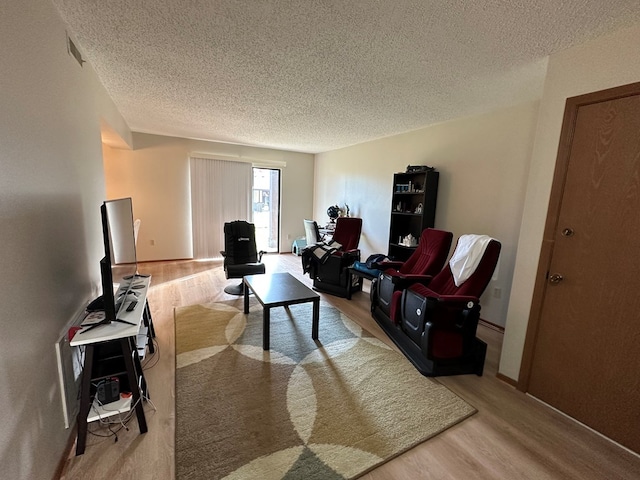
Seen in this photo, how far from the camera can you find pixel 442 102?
2.89 m

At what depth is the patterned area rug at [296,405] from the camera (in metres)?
1.45

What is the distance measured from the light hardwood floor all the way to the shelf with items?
2124 mm

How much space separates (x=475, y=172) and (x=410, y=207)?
103 cm

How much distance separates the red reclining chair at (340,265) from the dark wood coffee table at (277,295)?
2.83 ft

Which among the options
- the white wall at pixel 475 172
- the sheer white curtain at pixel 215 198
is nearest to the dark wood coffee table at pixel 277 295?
the white wall at pixel 475 172

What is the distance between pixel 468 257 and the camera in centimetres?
242

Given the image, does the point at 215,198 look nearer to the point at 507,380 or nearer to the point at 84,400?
the point at 84,400

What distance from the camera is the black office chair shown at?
12.5ft

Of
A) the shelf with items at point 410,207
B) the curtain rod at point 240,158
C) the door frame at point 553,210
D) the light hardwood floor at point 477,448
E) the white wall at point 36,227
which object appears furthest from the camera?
the curtain rod at point 240,158

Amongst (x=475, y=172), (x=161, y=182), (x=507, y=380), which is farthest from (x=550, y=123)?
(x=161, y=182)


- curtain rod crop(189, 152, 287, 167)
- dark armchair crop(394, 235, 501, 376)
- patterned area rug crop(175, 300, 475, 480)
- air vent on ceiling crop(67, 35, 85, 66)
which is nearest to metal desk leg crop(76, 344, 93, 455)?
patterned area rug crop(175, 300, 475, 480)

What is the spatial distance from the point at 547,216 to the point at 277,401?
7.47ft

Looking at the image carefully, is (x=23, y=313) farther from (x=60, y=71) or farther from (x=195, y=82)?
(x=195, y=82)

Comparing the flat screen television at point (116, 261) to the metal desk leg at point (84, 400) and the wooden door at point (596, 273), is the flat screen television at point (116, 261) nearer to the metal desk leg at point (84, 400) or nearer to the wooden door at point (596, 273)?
the metal desk leg at point (84, 400)
